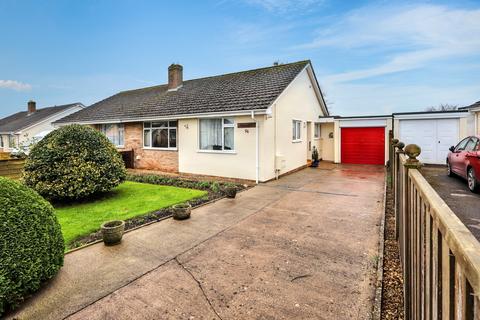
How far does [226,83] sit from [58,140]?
9275 mm

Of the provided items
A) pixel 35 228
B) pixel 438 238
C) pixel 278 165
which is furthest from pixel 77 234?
pixel 278 165

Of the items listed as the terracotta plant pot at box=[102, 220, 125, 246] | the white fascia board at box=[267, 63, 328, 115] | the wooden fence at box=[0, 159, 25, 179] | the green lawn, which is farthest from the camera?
the white fascia board at box=[267, 63, 328, 115]

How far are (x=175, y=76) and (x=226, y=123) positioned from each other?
8469 mm

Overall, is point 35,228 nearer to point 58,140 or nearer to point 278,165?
point 58,140

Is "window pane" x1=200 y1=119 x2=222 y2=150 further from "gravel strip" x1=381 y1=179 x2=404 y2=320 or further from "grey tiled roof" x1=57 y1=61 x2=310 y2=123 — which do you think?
"gravel strip" x1=381 y1=179 x2=404 y2=320

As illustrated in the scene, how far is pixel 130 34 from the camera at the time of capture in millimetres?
16359

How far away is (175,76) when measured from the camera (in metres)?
17.6

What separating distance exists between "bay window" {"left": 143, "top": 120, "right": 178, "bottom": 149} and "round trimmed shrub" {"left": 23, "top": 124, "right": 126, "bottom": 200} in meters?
4.93

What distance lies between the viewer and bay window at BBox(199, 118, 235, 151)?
11.3 m

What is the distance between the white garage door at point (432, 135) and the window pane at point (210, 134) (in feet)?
36.5

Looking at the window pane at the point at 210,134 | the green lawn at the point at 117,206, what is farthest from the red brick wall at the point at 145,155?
the green lawn at the point at 117,206

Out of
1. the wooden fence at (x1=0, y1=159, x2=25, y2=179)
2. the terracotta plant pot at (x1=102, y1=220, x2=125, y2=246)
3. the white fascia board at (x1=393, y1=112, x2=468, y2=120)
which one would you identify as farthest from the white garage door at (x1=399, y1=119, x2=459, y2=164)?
the wooden fence at (x1=0, y1=159, x2=25, y2=179)

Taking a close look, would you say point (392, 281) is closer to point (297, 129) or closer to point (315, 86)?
point (297, 129)

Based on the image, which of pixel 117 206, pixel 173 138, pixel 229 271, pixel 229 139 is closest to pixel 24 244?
pixel 229 271
